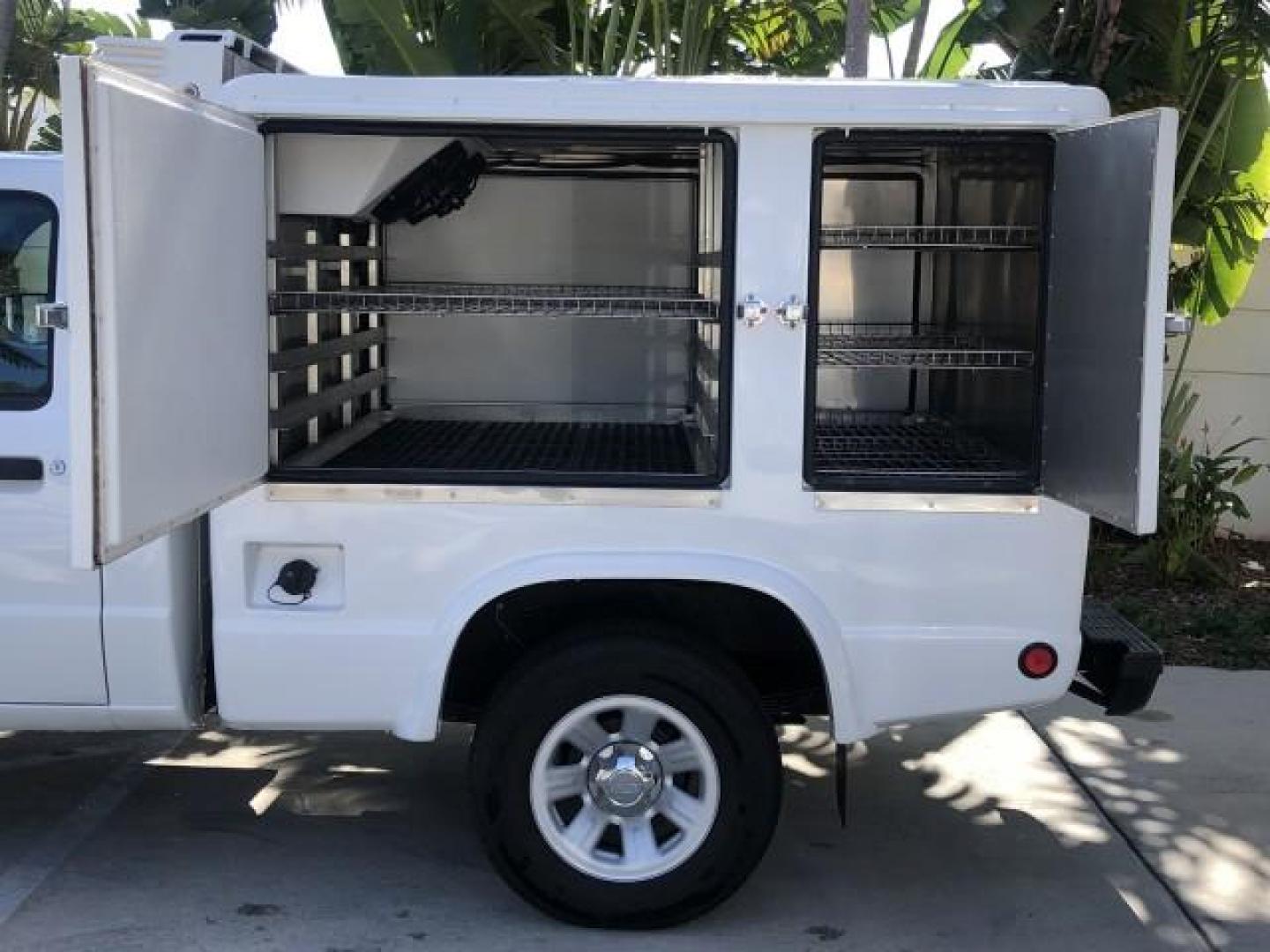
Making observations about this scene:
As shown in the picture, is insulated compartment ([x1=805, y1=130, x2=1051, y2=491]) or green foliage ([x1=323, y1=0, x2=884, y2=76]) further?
green foliage ([x1=323, y1=0, x2=884, y2=76])

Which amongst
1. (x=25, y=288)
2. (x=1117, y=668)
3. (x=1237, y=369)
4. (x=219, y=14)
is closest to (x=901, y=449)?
(x=1117, y=668)

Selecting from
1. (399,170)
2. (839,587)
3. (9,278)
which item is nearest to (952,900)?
(839,587)

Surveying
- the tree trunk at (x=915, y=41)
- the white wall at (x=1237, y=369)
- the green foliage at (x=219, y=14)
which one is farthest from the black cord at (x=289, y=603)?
the white wall at (x=1237, y=369)

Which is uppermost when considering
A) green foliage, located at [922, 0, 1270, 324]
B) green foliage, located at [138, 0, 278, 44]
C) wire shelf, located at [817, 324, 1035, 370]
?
green foliage, located at [138, 0, 278, 44]

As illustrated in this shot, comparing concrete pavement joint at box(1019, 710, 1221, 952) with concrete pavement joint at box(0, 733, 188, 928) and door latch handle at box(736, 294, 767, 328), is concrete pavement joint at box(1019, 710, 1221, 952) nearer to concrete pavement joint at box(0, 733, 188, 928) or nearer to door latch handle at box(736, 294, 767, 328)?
door latch handle at box(736, 294, 767, 328)

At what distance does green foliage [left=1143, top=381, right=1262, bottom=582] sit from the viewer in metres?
8.70

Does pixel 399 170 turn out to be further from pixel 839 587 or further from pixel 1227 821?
pixel 1227 821

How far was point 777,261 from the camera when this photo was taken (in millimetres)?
4012

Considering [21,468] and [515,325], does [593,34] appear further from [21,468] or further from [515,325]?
[21,468]

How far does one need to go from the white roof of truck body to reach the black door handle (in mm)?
1140

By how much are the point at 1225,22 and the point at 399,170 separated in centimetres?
588

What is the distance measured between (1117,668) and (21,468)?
10.3 feet

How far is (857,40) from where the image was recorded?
7.72 m

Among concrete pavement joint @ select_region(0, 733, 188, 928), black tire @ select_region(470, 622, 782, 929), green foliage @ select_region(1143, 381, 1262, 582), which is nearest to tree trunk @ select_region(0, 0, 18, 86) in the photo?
concrete pavement joint @ select_region(0, 733, 188, 928)
